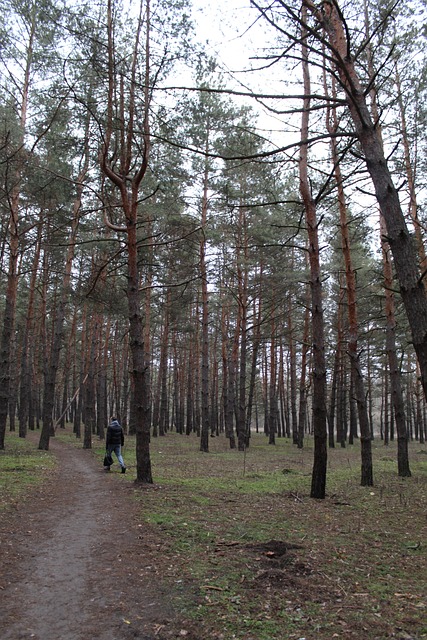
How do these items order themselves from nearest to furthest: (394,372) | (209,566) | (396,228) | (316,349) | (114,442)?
(396,228) → (209,566) → (316,349) → (114,442) → (394,372)

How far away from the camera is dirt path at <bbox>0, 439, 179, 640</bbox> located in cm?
359

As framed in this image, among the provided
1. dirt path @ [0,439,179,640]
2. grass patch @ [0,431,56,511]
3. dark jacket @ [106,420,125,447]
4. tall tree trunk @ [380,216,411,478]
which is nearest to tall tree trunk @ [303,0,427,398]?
dirt path @ [0,439,179,640]

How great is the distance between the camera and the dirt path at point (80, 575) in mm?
3594

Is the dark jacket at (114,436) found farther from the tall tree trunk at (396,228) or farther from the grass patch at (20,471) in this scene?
→ the tall tree trunk at (396,228)

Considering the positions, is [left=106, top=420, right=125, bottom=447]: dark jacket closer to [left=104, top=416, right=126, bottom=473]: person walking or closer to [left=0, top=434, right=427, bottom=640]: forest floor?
[left=104, top=416, right=126, bottom=473]: person walking

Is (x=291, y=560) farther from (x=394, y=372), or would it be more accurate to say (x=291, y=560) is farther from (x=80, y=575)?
(x=394, y=372)

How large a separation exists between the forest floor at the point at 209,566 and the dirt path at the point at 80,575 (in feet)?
0.05

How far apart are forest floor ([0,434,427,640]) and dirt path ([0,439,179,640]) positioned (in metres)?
0.02

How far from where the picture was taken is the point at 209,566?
15.9 feet

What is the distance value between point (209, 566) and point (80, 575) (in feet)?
4.50

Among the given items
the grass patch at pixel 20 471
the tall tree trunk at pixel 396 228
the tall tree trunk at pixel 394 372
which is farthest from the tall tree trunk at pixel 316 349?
the grass patch at pixel 20 471

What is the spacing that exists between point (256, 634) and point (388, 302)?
11.3 metres

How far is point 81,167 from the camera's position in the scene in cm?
1550

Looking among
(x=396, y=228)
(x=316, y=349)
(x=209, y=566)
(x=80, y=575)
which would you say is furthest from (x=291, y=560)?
(x=316, y=349)
